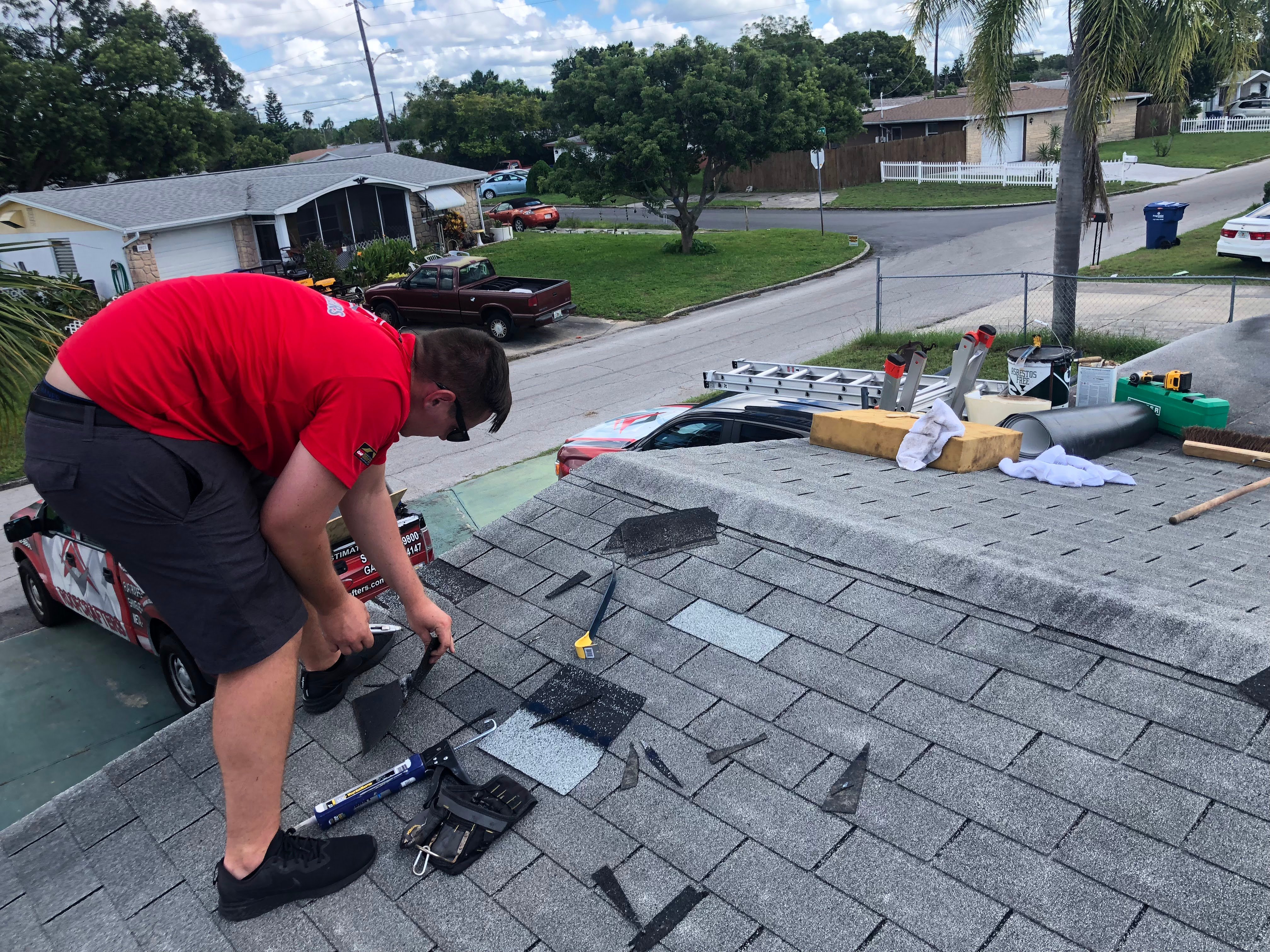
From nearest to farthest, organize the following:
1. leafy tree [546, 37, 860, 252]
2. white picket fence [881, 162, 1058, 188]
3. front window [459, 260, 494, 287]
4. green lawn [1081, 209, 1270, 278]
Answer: green lawn [1081, 209, 1270, 278]
front window [459, 260, 494, 287]
leafy tree [546, 37, 860, 252]
white picket fence [881, 162, 1058, 188]

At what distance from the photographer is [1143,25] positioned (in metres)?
11.0

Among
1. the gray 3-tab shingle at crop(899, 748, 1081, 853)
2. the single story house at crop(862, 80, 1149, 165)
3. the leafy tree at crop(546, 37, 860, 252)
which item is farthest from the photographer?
the single story house at crop(862, 80, 1149, 165)

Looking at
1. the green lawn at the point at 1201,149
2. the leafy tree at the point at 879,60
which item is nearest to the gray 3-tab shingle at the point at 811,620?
the green lawn at the point at 1201,149

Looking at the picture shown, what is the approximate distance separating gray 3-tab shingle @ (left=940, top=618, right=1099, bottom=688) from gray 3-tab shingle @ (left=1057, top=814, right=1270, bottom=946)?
1.98 feet

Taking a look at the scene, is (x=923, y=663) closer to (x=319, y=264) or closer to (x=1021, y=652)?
(x=1021, y=652)

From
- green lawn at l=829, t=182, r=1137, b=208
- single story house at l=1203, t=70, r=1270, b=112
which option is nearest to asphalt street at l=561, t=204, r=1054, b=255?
green lawn at l=829, t=182, r=1137, b=208

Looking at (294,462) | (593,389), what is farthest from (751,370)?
(294,462)

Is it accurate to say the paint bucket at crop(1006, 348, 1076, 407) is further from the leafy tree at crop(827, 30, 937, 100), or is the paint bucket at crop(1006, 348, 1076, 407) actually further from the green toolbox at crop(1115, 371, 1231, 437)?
the leafy tree at crop(827, 30, 937, 100)

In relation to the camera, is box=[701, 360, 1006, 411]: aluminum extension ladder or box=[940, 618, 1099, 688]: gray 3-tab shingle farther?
box=[701, 360, 1006, 411]: aluminum extension ladder

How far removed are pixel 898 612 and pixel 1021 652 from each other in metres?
0.48

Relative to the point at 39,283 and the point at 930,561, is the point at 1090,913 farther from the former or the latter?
the point at 39,283

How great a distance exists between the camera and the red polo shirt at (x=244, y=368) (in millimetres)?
2324

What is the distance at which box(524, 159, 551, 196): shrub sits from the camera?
45281 mm

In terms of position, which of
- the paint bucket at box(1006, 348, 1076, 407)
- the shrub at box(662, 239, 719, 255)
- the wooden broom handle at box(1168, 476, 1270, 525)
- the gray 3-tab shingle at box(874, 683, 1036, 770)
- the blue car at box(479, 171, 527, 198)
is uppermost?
the blue car at box(479, 171, 527, 198)
